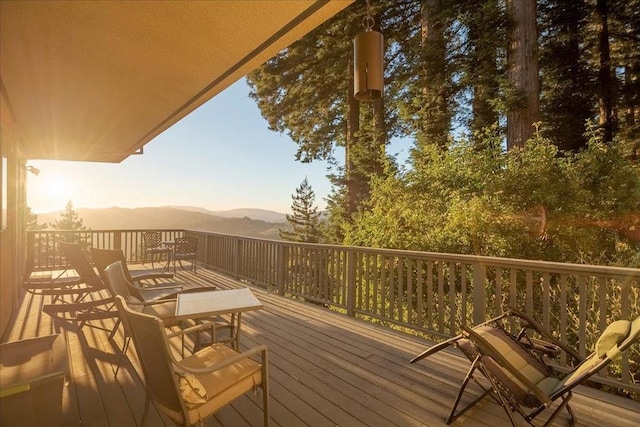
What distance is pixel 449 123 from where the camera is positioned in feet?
31.9

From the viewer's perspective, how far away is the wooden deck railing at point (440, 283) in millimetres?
2834

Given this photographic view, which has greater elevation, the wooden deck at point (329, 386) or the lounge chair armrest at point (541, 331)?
the lounge chair armrest at point (541, 331)

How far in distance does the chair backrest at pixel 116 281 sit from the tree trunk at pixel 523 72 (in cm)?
775

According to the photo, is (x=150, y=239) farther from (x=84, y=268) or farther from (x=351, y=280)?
(x=351, y=280)

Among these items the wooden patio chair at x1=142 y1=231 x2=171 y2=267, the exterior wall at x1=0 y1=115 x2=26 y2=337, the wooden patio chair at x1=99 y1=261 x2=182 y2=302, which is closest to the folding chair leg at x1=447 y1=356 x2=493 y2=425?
the wooden patio chair at x1=99 y1=261 x2=182 y2=302

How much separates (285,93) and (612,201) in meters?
11.6

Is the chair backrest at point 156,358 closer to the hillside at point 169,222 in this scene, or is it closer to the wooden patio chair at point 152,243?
the wooden patio chair at point 152,243

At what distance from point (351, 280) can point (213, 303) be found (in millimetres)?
2256

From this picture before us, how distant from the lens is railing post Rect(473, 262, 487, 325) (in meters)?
3.36

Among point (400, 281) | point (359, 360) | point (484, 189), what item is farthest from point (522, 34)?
point (359, 360)

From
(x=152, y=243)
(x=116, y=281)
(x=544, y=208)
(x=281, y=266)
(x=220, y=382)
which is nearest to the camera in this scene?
→ (x=220, y=382)

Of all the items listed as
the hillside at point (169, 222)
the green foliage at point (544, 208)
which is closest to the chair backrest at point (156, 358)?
the green foliage at point (544, 208)

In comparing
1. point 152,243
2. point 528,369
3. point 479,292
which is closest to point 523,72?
point 479,292

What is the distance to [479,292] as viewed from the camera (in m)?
3.39
